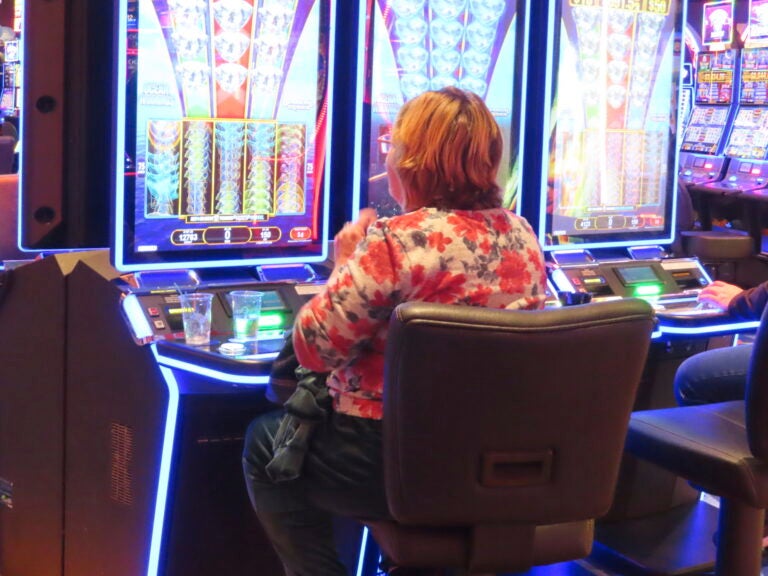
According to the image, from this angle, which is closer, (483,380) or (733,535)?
(483,380)

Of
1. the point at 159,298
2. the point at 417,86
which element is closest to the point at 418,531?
the point at 159,298

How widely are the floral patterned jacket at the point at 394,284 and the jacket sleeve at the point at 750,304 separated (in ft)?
3.37

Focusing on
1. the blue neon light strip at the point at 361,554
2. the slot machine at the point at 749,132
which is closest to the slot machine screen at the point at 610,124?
the blue neon light strip at the point at 361,554

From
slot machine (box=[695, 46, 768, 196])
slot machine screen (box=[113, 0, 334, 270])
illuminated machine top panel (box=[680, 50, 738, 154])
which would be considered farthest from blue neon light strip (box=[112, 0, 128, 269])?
illuminated machine top panel (box=[680, 50, 738, 154])

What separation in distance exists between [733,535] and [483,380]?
41.2 inches

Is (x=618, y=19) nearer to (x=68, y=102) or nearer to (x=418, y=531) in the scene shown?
(x=68, y=102)

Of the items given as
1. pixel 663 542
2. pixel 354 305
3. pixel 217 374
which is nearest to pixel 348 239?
pixel 354 305

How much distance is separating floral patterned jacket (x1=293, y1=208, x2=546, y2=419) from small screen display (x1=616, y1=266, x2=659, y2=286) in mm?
1329

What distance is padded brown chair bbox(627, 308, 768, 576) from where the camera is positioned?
2236 mm

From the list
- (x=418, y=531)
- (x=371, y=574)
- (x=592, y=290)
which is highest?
(x=592, y=290)

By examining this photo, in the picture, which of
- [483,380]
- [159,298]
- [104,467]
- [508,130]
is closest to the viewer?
[483,380]

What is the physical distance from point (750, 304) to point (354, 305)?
139cm

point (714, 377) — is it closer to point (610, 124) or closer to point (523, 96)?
point (610, 124)

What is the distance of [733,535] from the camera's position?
2512mm
